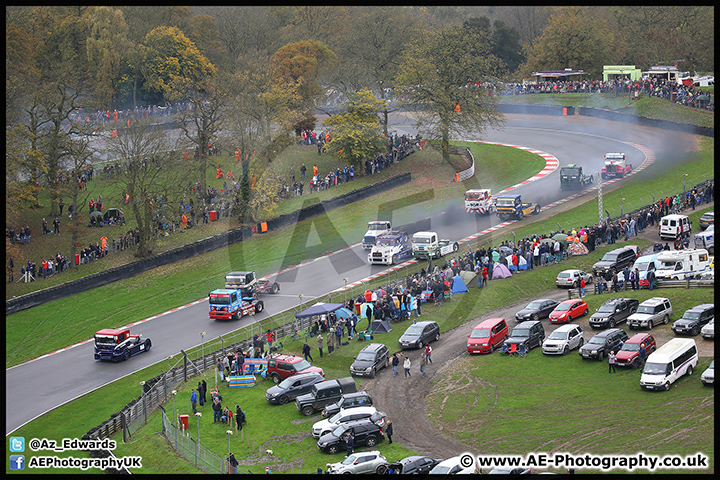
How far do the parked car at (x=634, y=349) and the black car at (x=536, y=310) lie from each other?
21.6 ft

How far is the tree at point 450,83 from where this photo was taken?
239ft

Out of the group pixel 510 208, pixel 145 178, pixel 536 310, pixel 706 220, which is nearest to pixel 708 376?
pixel 536 310

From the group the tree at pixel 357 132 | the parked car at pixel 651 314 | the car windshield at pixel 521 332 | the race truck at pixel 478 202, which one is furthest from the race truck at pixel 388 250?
the tree at pixel 357 132

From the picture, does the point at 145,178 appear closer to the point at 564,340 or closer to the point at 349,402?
the point at 349,402

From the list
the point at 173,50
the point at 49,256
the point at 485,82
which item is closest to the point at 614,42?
the point at 485,82

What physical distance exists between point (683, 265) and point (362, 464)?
25.5m

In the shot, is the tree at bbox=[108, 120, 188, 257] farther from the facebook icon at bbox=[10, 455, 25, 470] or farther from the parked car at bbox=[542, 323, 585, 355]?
the parked car at bbox=[542, 323, 585, 355]

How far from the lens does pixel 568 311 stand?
40188 mm

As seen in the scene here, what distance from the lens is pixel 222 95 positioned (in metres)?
71.2

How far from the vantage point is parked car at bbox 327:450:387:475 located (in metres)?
27.0

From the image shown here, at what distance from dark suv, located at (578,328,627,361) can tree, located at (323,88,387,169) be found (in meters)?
39.6

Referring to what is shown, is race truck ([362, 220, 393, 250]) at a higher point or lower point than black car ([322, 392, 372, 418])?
higher

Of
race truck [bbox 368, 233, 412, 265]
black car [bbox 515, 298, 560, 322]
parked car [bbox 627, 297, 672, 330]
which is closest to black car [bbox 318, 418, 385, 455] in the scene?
black car [bbox 515, 298, 560, 322]

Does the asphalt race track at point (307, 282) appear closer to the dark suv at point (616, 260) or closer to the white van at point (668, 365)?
the dark suv at point (616, 260)
